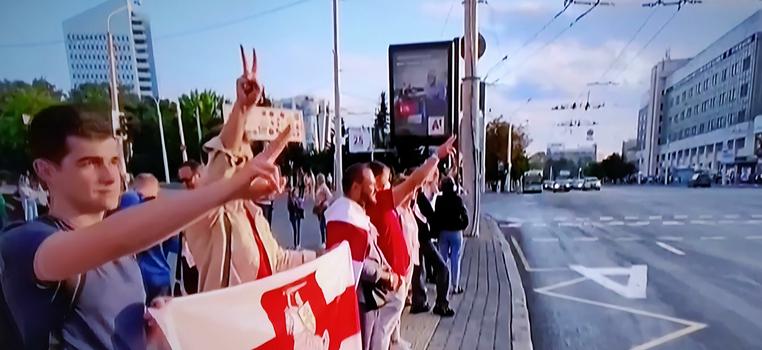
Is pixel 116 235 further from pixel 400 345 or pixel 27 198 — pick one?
pixel 400 345

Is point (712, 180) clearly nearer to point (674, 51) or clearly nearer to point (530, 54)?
point (674, 51)

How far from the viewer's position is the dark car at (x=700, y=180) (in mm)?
2426

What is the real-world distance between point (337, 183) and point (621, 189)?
5.82 feet

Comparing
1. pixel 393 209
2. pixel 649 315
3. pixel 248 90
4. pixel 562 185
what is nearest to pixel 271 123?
pixel 248 90

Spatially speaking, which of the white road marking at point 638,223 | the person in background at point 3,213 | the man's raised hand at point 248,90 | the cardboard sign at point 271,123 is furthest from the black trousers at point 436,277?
the person in background at point 3,213

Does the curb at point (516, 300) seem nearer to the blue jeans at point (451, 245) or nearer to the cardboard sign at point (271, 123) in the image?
Result: the blue jeans at point (451, 245)

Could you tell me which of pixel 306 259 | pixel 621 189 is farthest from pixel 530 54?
pixel 306 259

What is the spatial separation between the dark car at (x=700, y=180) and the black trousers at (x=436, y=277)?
4.91ft

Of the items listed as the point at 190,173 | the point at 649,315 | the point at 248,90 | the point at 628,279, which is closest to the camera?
the point at 190,173

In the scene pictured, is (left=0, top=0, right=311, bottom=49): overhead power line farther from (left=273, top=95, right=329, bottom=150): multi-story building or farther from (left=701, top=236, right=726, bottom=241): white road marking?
(left=701, top=236, right=726, bottom=241): white road marking

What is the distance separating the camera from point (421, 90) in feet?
6.31

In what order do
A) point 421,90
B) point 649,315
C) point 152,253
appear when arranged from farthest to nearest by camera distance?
point 649,315 < point 421,90 < point 152,253

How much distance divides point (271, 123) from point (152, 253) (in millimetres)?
421

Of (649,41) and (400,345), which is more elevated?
(649,41)
